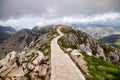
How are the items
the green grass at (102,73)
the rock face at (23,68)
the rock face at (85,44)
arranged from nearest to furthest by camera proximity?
the green grass at (102,73)
the rock face at (23,68)
the rock face at (85,44)

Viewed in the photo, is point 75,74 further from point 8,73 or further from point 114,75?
point 8,73

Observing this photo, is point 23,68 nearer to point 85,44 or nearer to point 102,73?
point 102,73

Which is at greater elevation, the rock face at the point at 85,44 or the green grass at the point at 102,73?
the green grass at the point at 102,73

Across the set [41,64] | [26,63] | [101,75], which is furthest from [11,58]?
[101,75]

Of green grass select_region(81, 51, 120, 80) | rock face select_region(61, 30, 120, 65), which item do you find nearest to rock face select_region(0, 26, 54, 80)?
green grass select_region(81, 51, 120, 80)

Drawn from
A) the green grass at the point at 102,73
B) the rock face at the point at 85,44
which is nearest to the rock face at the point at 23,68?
the green grass at the point at 102,73

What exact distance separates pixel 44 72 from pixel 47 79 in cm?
241

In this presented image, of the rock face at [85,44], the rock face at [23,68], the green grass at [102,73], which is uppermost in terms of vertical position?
the rock face at [23,68]

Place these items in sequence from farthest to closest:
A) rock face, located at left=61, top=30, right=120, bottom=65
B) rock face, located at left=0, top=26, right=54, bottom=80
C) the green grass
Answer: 1. rock face, located at left=61, top=30, right=120, bottom=65
2. rock face, located at left=0, top=26, right=54, bottom=80
3. the green grass

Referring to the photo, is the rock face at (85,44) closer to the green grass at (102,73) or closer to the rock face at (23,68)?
the rock face at (23,68)

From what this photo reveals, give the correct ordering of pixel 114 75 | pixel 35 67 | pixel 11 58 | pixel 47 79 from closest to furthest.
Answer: pixel 47 79 → pixel 114 75 → pixel 35 67 → pixel 11 58

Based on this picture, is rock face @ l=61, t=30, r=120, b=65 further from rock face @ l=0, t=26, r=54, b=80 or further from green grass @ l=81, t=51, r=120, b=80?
green grass @ l=81, t=51, r=120, b=80

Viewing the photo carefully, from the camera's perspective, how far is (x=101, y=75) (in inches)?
1003

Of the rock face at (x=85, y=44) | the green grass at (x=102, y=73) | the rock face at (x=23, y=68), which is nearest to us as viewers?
the green grass at (x=102, y=73)
